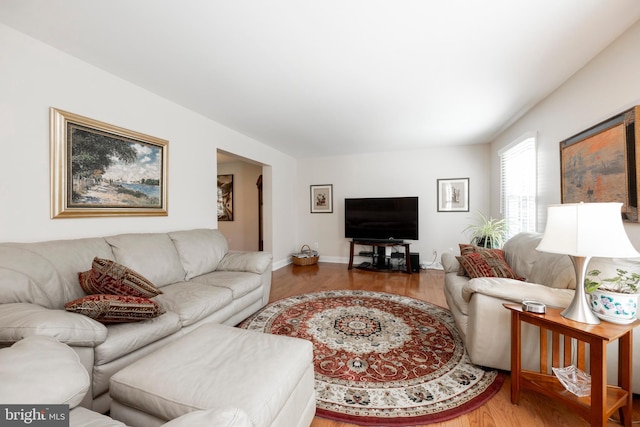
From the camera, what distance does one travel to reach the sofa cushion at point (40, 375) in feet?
2.31

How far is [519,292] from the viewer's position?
1640mm

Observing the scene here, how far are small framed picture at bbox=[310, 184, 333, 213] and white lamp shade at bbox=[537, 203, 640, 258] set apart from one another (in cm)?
445

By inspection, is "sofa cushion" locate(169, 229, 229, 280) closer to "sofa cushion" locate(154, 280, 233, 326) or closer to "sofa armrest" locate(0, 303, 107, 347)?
"sofa cushion" locate(154, 280, 233, 326)

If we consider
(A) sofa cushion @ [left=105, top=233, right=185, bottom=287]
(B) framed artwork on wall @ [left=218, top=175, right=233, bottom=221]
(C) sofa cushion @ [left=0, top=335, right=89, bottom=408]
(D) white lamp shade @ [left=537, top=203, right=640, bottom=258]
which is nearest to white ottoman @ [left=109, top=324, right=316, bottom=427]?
(C) sofa cushion @ [left=0, top=335, right=89, bottom=408]

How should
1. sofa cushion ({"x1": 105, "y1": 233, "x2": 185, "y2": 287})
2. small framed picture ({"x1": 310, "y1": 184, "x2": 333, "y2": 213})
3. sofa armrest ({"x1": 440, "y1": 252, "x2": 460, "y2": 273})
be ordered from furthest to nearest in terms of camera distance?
1. small framed picture ({"x1": 310, "y1": 184, "x2": 333, "y2": 213})
2. sofa armrest ({"x1": 440, "y1": 252, "x2": 460, "y2": 273})
3. sofa cushion ({"x1": 105, "y1": 233, "x2": 185, "y2": 287})

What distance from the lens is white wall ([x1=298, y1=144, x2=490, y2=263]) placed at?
4.82 metres

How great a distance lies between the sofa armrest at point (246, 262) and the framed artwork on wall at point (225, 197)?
3319 mm

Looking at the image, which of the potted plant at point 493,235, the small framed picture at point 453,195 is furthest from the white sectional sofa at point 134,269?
the small framed picture at point 453,195

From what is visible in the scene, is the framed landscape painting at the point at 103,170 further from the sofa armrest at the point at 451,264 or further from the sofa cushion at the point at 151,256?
the sofa armrest at the point at 451,264

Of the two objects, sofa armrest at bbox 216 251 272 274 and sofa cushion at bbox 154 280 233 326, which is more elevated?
sofa armrest at bbox 216 251 272 274

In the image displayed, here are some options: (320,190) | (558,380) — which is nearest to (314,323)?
(558,380)

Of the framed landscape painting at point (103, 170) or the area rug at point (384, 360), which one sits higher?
the framed landscape painting at point (103, 170)

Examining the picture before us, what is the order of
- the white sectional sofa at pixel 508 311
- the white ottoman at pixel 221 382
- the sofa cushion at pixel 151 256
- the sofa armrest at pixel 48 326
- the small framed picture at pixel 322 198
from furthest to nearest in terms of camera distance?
the small framed picture at pixel 322 198 < the sofa cushion at pixel 151 256 < the white sectional sofa at pixel 508 311 < the sofa armrest at pixel 48 326 < the white ottoman at pixel 221 382

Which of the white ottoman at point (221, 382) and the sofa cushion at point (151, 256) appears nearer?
the white ottoman at point (221, 382)
